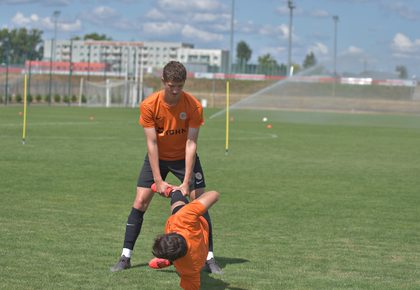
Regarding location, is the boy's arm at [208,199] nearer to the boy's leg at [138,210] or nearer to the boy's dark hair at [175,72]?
the boy's dark hair at [175,72]

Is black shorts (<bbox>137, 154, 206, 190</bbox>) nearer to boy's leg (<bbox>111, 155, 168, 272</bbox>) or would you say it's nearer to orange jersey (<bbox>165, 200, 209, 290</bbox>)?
boy's leg (<bbox>111, 155, 168, 272</bbox>)

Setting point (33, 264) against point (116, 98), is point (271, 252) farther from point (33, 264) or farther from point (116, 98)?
point (116, 98)

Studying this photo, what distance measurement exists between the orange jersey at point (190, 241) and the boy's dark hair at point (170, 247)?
0.52 feet

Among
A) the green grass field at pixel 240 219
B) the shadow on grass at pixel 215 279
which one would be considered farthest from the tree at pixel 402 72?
the shadow on grass at pixel 215 279

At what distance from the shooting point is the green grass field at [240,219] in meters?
8.16

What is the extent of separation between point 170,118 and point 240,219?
432 cm

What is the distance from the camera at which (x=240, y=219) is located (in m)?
12.1

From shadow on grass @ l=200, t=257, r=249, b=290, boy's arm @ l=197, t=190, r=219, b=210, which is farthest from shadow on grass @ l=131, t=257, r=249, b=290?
boy's arm @ l=197, t=190, r=219, b=210

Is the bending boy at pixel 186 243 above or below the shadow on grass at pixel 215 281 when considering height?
above

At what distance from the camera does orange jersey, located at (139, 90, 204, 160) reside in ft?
26.4

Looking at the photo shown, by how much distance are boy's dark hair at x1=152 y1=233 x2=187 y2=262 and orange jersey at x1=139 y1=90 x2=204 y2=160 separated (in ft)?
5.98

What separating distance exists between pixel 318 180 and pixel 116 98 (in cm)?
6683

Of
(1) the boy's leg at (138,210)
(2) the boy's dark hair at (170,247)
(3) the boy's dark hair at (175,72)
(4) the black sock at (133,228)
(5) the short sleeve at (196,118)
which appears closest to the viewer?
(2) the boy's dark hair at (170,247)

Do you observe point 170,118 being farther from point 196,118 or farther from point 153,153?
point 153,153
